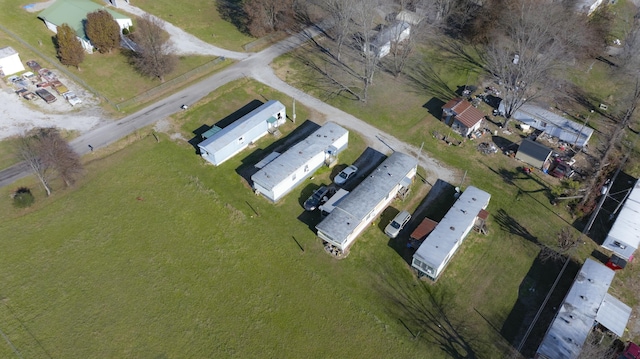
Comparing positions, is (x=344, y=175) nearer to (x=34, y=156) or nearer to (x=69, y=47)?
(x=34, y=156)

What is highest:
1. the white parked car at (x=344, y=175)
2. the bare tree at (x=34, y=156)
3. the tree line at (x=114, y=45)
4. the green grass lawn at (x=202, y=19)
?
the green grass lawn at (x=202, y=19)

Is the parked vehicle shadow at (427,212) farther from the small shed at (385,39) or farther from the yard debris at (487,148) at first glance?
the small shed at (385,39)

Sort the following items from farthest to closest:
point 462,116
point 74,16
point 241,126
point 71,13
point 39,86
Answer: point 71,13
point 74,16
point 39,86
point 462,116
point 241,126

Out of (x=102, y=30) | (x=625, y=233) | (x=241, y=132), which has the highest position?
(x=102, y=30)

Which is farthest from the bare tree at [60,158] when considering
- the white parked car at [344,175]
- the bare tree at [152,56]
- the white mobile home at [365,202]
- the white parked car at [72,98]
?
the white parked car at [344,175]

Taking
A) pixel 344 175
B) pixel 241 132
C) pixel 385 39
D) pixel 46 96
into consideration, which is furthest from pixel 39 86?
pixel 385 39

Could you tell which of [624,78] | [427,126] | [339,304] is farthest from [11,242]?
[624,78]

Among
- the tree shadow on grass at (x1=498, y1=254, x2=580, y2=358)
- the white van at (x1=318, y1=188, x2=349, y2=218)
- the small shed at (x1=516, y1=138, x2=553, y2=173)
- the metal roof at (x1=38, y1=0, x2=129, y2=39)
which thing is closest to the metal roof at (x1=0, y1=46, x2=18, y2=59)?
the metal roof at (x1=38, y1=0, x2=129, y2=39)
